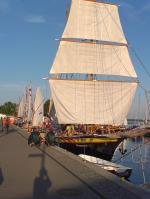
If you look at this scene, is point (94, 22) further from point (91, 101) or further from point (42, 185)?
point (42, 185)

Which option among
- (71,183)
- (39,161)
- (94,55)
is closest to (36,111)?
(94,55)

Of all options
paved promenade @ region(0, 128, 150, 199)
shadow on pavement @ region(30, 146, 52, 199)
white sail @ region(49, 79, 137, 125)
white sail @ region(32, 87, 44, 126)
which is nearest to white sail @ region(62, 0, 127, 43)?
white sail @ region(49, 79, 137, 125)

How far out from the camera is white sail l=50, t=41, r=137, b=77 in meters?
46.4

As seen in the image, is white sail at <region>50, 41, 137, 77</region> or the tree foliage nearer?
white sail at <region>50, 41, 137, 77</region>

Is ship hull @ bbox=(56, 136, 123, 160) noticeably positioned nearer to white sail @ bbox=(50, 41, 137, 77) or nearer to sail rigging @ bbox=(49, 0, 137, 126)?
sail rigging @ bbox=(49, 0, 137, 126)

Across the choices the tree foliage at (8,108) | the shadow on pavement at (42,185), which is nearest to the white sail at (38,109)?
the shadow on pavement at (42,185)

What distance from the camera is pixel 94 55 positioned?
48.5m

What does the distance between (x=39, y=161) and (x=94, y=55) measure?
32.7m

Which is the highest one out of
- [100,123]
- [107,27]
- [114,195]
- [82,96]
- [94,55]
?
[107,27]

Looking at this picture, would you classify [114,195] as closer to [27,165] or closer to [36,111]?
[27,165]

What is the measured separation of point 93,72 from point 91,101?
512 cm

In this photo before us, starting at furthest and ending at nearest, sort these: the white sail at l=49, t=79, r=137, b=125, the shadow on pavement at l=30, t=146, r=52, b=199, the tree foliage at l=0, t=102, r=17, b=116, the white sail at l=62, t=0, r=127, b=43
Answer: the tree foliage at l=0, t=102, r=17, b=116, the white sail at l=62, t=0, r=127, b=43, the white sail at l=49, t=79, r=137, b=125, the shadow on pavement at l=30, t=146, r=52, b=199

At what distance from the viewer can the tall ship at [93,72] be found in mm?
41875

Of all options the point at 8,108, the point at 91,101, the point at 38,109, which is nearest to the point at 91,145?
the point at 91,101
